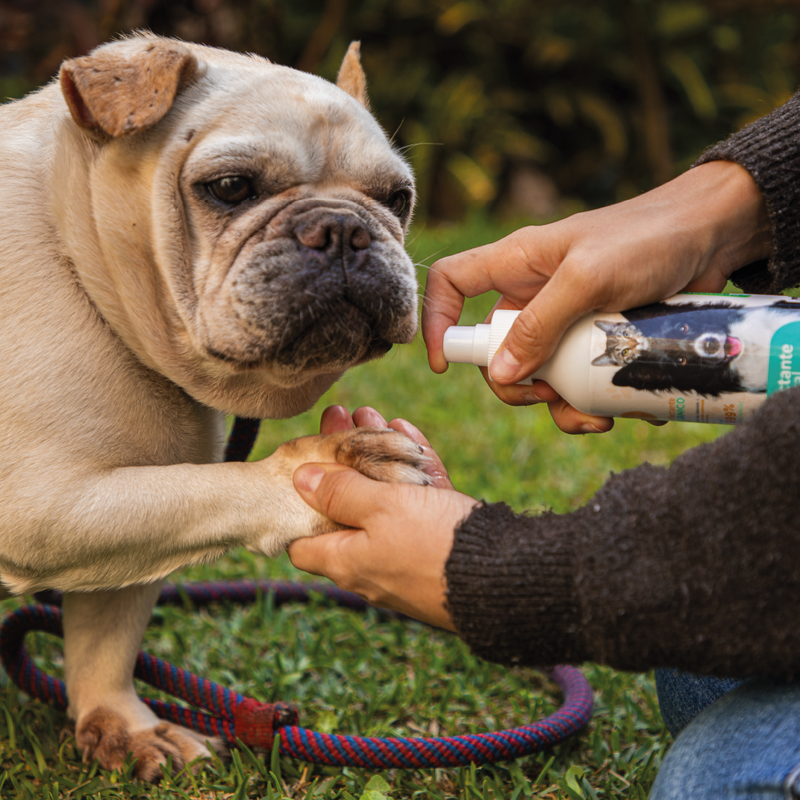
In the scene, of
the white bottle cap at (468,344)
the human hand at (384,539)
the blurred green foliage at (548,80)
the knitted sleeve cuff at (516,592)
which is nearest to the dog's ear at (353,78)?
the white bottle cap at (468,344)

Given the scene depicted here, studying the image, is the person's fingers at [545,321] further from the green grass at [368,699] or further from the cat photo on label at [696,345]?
the green grass at [368,699]

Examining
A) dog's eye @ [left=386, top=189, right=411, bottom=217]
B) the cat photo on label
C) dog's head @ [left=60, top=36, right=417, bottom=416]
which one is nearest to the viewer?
the cat photo on label

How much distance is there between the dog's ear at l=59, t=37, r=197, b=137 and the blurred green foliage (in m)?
7.46

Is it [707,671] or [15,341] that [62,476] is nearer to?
[15,341]

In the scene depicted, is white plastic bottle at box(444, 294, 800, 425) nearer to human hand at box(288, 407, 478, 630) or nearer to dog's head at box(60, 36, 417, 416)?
human hand at box(288, 407, 478, 630)

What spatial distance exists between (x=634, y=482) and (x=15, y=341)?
128cm

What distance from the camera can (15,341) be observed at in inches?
71.0

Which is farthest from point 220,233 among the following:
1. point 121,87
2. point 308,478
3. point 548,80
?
point 548,80

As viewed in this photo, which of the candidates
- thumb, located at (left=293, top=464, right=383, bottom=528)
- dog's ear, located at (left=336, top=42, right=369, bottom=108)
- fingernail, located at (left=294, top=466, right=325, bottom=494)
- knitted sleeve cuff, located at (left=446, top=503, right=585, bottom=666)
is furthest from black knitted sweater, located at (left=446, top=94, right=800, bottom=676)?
dog's ear, located at (left=336, top=42, right=369, bottom=108)

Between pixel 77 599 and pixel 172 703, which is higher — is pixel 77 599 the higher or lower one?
the higher one

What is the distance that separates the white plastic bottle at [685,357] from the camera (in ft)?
5.47

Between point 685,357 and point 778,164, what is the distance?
1.92 feet

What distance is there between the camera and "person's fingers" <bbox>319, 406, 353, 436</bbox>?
79.5 inches

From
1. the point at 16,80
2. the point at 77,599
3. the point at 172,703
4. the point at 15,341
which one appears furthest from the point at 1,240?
the point at 16,80
